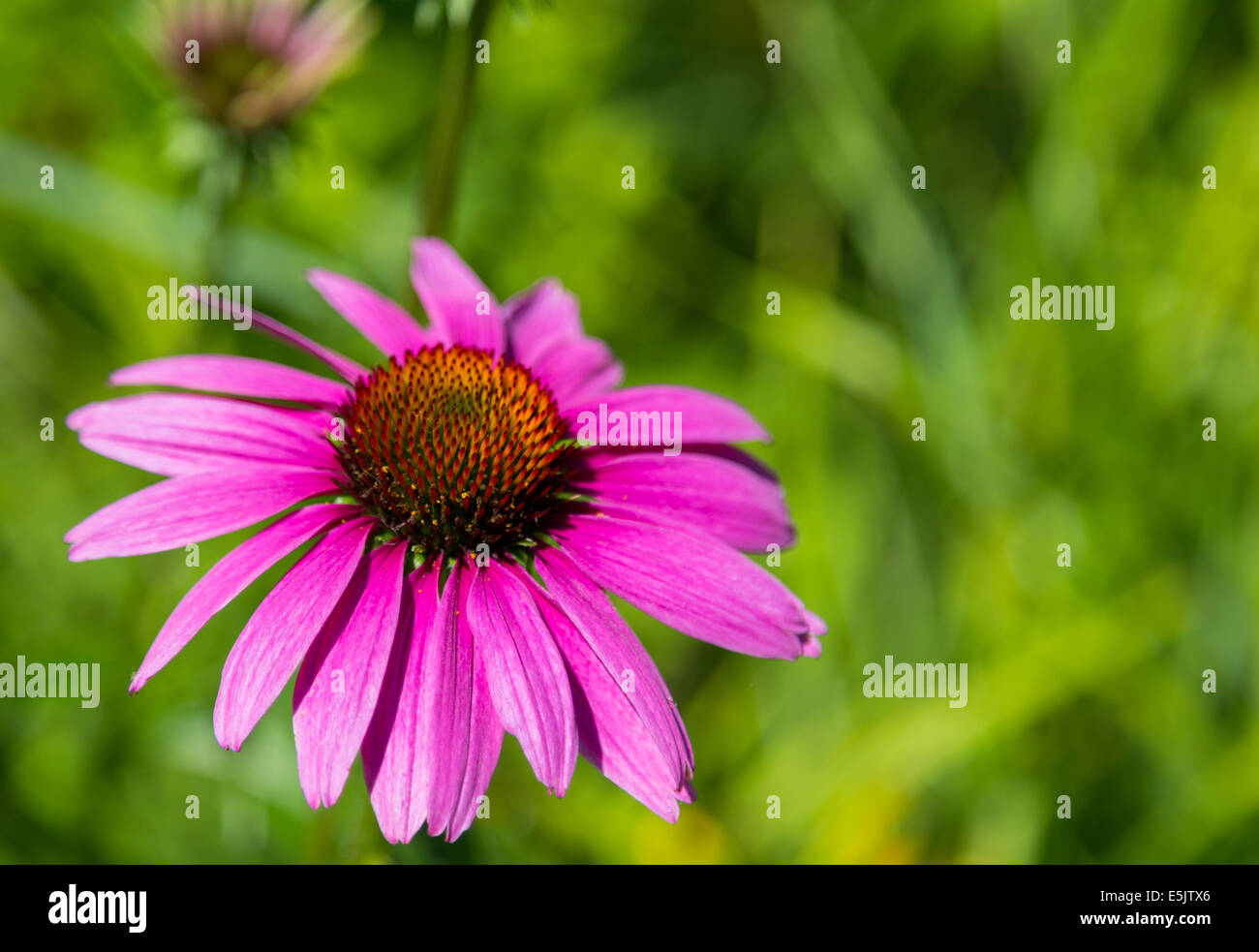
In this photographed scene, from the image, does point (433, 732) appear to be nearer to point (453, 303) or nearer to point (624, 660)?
point (624, 660)

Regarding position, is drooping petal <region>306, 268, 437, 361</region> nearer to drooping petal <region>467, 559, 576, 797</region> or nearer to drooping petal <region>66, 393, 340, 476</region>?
drooping petal <region>66, 393, 340, 476</region>

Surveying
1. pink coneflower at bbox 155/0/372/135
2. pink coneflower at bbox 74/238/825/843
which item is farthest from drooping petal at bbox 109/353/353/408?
pink coneflower at bbox 155/0/372/135

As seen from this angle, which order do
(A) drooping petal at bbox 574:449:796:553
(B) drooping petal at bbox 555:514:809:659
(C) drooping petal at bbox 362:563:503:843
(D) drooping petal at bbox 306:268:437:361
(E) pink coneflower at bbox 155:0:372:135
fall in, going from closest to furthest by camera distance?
(C) drooping petal at bbox 362:563:503:843
(B) drooping petal at bbox 555:514:809:659
(A) drooping petal at bbox 574:449:796:553
(D) drooping petal at bbox 306:268:437:361
(E) pink coneflower at bbox 155:0:372:135

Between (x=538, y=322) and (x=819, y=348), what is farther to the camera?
(x=819, y=348)

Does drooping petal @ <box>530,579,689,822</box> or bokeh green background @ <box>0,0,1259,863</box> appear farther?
bokeh green background @ <box>0,0,1259,863</box>

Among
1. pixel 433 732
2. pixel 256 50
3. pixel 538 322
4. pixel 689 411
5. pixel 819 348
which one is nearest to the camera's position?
pixel 433 732

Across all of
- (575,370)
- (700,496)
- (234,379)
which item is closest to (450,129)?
(575,370)
